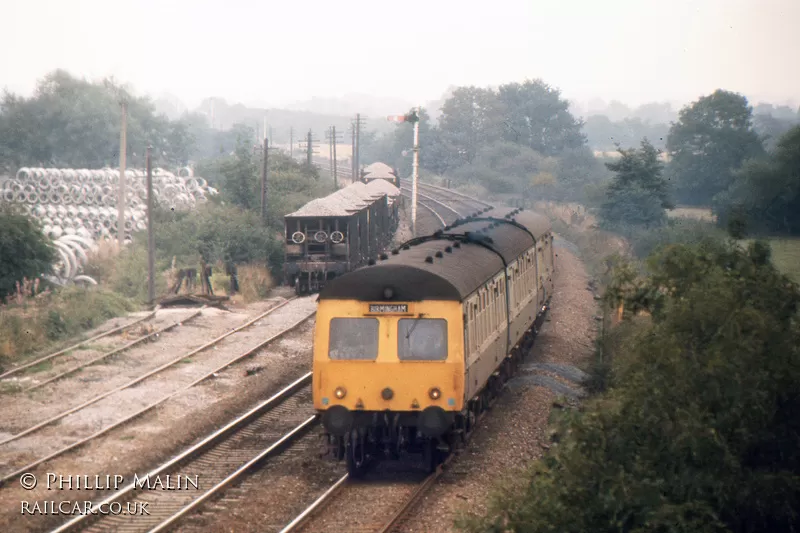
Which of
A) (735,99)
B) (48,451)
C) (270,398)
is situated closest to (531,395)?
(270,398)

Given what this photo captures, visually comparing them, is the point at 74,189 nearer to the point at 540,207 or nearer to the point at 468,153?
the point at 540,207

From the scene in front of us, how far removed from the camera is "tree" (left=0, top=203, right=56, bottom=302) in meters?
26.0

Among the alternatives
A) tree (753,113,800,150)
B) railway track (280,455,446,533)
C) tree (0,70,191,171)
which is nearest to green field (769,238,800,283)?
railway track (280,455,446,533)

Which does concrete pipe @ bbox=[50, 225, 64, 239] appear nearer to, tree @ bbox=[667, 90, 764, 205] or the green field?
the green field

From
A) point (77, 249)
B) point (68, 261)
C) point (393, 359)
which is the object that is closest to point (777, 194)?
point (393, 359)

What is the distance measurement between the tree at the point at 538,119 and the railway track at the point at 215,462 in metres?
69.7

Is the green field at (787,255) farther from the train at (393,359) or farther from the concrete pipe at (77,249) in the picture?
the concrete pipe at (77,249)

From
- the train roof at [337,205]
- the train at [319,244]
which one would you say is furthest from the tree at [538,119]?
the train at [319,244]

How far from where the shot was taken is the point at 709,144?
153 feet

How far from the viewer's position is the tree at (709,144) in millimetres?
43375

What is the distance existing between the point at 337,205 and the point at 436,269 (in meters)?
19.5

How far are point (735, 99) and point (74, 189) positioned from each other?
37353mm

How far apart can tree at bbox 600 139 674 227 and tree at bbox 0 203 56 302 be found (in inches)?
1020

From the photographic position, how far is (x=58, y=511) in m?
11.4
